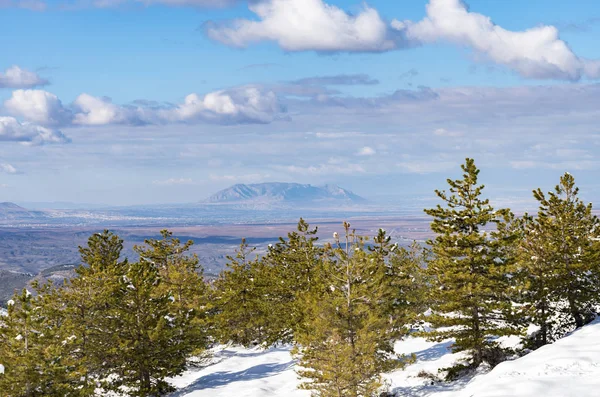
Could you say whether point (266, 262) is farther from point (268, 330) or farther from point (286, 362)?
point (286, 362)

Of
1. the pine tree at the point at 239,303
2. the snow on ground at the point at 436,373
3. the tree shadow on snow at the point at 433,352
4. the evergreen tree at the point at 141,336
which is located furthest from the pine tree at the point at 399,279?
the evergreen tree at the point at 141,336

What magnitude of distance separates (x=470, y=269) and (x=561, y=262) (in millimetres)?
6368

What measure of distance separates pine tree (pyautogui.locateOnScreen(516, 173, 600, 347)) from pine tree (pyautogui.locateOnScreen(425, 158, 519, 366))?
9.65 ft

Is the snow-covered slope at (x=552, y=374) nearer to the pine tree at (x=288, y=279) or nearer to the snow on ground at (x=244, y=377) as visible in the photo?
the snow on ground at (x=244, y=377)

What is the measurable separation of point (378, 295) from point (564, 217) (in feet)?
38.4

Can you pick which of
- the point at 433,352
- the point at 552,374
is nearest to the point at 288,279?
the point at 433,352

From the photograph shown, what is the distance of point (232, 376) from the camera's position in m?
39.3

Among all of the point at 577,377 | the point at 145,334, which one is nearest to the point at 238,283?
the point at 145,334

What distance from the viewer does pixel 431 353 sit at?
37.3 m

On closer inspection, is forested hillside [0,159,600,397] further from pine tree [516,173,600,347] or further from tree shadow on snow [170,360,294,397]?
tree shadow on snow [170,360,294,397]

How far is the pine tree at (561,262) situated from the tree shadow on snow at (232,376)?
17.5m

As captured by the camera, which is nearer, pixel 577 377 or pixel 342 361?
pixel 577 377

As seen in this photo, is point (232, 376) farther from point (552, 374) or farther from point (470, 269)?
point (552, 374)

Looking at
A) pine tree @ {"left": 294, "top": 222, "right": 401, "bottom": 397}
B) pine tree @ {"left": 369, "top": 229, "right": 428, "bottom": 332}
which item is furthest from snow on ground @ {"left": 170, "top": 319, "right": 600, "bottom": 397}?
pine tree @ {"left": 294, "top": 222, "right": 401, "bottom": 397}
